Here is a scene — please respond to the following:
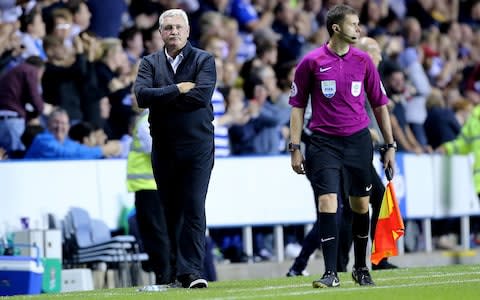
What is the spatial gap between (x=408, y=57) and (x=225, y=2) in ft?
12.6

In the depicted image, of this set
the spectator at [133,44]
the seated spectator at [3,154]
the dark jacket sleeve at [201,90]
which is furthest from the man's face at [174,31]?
the spectator at [133,44]

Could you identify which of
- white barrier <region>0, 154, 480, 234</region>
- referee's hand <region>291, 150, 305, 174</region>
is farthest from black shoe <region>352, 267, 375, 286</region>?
white barrier <region>0, 154, 480, 234</region>

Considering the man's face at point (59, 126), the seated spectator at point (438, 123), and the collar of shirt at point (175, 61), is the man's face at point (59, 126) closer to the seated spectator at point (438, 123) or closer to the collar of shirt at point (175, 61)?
the collar of shirt at point (175, 61)

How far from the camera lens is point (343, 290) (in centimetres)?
1219

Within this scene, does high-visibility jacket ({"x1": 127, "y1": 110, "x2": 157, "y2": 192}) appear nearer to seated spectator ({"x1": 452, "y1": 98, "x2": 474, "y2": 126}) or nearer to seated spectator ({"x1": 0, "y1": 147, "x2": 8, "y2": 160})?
seated spectator ({"x1": 0, "y1": 147, "x2": 8, "y2": 160})

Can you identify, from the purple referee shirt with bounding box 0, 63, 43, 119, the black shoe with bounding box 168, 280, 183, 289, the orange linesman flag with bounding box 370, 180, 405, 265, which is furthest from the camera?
the purple referee shirt with bounding box 0, 63, 43, 119

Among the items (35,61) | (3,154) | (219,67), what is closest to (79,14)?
(35,61)

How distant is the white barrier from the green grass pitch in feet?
13.8

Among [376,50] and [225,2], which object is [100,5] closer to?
[225,2]

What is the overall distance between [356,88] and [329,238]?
1219 mm

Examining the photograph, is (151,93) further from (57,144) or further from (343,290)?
(57,144)

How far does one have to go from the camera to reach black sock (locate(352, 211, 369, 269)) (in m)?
13.0

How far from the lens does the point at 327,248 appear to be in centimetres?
1267

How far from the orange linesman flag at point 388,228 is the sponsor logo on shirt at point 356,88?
1162mm
